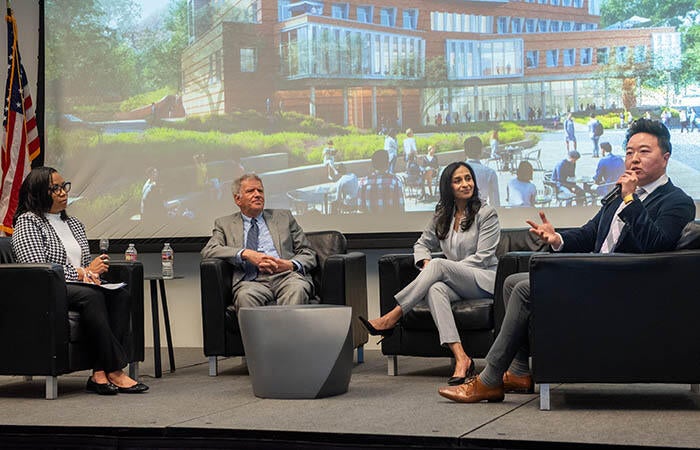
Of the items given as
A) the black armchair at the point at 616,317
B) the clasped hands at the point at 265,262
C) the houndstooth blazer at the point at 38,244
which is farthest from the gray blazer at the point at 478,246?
the houndstooth blazer at the point at 38,244

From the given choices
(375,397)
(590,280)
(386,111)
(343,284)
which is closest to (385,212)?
(386,111)

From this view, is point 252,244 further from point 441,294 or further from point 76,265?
point 441,294

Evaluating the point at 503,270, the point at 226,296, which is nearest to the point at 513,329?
the point at 503,270

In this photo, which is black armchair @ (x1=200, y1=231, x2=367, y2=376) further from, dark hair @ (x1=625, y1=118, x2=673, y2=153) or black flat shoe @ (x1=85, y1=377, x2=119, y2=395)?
dark hair @ (x1=625, y1=118, x2=673, y2=153)

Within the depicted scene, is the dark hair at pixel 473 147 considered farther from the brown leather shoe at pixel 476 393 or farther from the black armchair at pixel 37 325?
the black armchair at pixel 37 325

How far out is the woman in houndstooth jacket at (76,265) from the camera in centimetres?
462

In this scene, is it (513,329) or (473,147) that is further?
(473,147)

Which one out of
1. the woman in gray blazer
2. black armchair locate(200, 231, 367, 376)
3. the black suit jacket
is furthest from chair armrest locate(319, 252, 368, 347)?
the black suit jacket

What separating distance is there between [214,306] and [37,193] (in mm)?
1031

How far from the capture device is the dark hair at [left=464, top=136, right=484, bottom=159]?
603 cm

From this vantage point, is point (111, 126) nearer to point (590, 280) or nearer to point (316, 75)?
point (316, 75)

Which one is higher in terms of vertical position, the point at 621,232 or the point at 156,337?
the point at 621,232

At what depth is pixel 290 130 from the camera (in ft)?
20.8

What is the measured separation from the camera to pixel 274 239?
5566 millimetres
